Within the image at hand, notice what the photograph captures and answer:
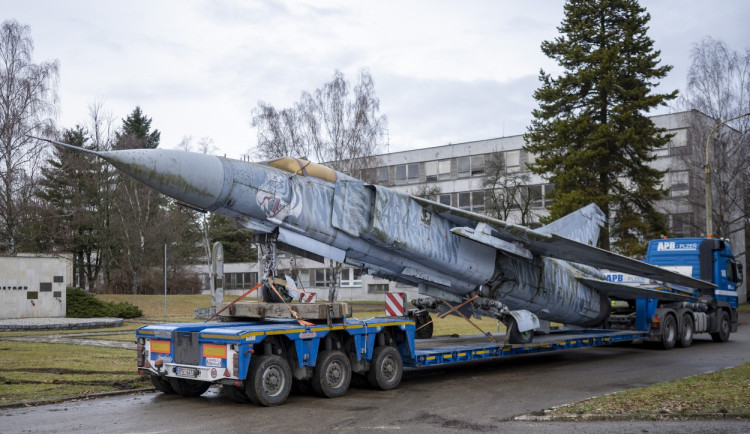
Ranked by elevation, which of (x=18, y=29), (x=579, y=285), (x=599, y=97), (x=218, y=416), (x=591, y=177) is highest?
(x=18, y=29)

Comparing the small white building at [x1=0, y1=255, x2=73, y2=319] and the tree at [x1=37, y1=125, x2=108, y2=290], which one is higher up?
the tree at [x1=37, y1=125, x2=108, y2=290]

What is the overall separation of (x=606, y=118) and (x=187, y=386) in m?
23.8

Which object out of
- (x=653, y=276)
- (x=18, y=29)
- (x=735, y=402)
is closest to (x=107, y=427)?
(x=735, y=402)

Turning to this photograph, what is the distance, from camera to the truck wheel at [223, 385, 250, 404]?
9.22 metres

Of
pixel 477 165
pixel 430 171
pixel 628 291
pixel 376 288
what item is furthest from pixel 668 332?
pixel 376 288

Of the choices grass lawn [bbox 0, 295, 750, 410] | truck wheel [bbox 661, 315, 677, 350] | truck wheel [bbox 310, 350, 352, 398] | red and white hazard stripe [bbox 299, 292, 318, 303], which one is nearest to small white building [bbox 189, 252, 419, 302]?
truck wheel [bbox 661, 315, 677, 350]

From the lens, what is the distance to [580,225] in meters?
16.6

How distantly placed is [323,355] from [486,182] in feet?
101

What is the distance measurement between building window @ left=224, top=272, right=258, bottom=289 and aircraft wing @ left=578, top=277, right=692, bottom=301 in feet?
144

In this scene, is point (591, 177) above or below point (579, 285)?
above

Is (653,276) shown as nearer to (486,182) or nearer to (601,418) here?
(601,418)

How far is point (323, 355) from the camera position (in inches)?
392

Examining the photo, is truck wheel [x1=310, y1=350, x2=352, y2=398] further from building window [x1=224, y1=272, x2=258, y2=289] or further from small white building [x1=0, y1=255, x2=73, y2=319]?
building window [x1=224, y1=272, x2=258, y2=289]

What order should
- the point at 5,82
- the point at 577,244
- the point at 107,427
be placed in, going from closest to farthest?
the point at 107,427, the point at 577,244, the point at 5,82
